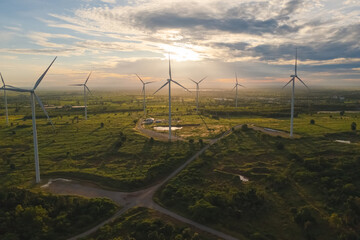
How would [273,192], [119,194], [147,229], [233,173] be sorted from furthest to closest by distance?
[233,173]
[273,192]
[119,194]
[147,229]

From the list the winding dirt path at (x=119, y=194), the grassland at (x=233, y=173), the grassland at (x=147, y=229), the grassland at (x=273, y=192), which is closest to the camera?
the grassland at (x=147, y=229)

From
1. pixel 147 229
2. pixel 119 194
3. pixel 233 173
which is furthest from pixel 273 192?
pixel 119 194

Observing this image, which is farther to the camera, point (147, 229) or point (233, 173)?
point (233, 173)

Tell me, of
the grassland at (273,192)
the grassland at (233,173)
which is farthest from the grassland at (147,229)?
the grassland at (273,192)

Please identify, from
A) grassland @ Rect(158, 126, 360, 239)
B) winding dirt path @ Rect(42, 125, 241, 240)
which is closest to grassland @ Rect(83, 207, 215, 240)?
winding dirt path @ Rect(42, 125, 241, 240)

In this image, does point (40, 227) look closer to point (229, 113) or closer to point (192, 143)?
point (192, 143)

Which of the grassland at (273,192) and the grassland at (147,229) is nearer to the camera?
the grassland at (147,229)

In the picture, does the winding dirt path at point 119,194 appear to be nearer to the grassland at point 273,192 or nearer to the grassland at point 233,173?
the grassland at point 273,192

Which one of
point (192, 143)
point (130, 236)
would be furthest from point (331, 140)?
point (130, 236)

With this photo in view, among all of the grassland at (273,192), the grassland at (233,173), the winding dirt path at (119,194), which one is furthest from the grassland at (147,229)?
the grassland at (273,192)

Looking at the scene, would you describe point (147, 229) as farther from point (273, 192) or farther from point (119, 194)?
point (273, 192)

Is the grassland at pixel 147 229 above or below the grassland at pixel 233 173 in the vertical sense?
below

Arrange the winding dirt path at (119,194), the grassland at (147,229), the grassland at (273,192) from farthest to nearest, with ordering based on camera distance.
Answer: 1. the winding dirt path at (119,194)
2. the grassland at (273,192)
3. the grassland at (147,229)
